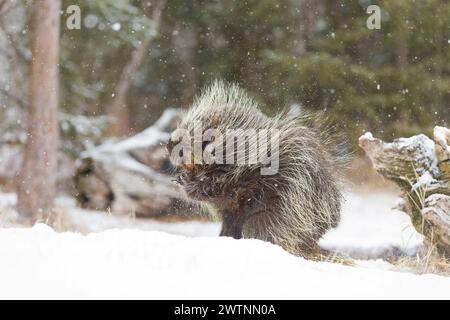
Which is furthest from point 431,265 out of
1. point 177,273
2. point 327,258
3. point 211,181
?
point 177,273

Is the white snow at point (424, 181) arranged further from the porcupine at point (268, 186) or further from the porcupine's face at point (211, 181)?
the porcupine's face at point (211, 181)

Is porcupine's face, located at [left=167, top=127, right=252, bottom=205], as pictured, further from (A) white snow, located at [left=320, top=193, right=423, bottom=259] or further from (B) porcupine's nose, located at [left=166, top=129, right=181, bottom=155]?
(A) white snow, located at [left=320, top=193, right=423, bottom=259]

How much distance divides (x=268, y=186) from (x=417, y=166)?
4.55 feet

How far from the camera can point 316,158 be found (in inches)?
175

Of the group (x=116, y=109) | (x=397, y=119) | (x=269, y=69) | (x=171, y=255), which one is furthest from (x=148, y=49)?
(x=171, y=255)

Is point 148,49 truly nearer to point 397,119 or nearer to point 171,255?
point 397,119

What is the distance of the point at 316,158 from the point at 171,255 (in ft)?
6.26

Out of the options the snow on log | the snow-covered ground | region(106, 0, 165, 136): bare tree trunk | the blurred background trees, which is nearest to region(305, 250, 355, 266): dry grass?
the snow on log

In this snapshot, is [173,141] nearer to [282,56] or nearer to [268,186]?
[268,186]

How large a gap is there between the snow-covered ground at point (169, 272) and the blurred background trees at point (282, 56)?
26.5 feet

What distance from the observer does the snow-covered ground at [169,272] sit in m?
2.51

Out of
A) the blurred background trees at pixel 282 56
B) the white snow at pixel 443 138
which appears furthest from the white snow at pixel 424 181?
the blurred background trees at pixel 282 56

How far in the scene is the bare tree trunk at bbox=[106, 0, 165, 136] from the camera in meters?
16.9

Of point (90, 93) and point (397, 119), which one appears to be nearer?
point (90, 93)
